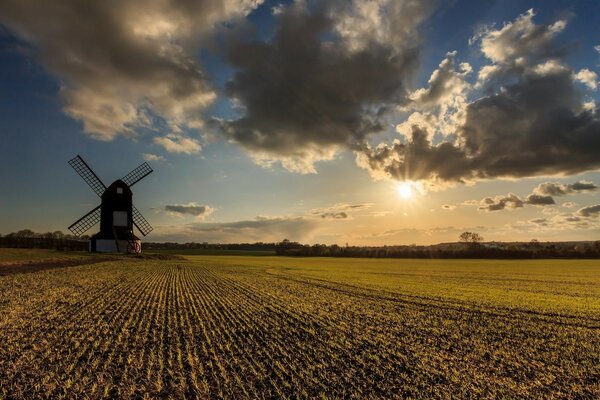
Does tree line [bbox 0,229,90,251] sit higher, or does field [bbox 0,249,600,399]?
tree line [bbox 0,229,90,251]

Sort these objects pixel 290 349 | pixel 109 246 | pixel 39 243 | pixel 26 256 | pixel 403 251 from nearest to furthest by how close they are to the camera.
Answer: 1. pixel 290 349
2. pixel 26 256
3. pixel 109 246
4. pixel 39 243
5. pixel 403 251

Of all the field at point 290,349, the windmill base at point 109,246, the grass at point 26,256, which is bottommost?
the field at point 290,349

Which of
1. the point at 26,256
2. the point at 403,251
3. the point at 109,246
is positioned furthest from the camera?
the point at 403,251

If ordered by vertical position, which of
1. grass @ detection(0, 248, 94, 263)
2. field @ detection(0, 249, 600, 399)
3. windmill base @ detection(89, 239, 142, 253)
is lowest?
field @ detection(0, 249, 600, 399)

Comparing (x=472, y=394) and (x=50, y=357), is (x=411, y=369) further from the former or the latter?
(x=50, y=357)

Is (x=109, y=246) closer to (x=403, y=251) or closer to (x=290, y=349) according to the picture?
(x=290, y=349)

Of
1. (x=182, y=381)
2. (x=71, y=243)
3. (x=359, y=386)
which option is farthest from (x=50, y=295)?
(x=71, y=243)

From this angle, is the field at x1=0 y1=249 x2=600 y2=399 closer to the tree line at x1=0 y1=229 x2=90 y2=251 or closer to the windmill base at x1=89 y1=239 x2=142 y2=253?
the windmill base at x1=89 y1=239 x2=142 y2=253

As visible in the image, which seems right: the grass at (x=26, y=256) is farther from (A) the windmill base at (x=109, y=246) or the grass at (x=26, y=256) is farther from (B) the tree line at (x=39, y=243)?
(B) the tree line at (x=39, y=243)

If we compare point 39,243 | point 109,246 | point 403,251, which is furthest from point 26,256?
point 403,251

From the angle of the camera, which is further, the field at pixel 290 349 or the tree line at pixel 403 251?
the tree line at pixel 403 251

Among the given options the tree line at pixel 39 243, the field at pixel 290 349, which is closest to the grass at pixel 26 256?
the tree line at pixel 39 243

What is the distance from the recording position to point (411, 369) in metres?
9.79

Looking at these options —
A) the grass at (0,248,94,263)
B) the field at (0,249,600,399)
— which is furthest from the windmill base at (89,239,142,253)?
the field at (0,249,600,399)
